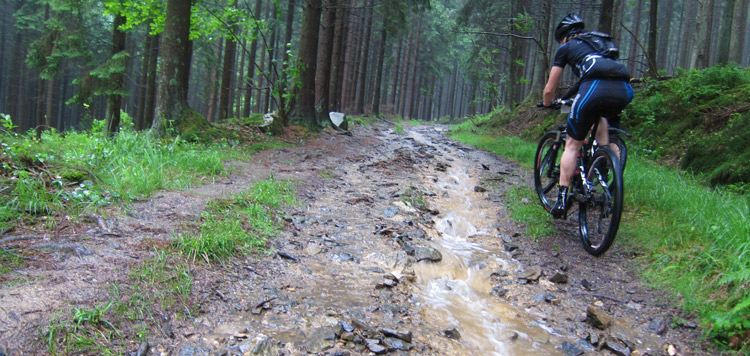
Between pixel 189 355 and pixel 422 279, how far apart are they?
6.81 feet

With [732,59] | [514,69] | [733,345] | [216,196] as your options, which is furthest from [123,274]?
[514,69]

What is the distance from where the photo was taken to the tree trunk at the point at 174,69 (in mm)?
8188

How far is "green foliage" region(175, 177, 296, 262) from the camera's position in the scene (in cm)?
328

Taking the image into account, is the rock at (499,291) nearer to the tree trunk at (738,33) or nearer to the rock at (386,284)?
the rock at (386,284)

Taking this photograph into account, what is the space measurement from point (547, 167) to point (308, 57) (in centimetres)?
811

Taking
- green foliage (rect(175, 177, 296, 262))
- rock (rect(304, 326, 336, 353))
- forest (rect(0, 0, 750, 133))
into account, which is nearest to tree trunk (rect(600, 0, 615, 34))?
forest (rect(0, 0, 750, 133))

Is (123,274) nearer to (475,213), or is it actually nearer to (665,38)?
(475,213)

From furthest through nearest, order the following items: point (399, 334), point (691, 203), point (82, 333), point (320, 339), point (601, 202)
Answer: point (691, 203)
point (601, 202)
point (399, 334)
point (320, 339)
point (82, 333)

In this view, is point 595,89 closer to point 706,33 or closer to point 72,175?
point 72,175

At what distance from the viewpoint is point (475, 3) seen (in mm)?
25344

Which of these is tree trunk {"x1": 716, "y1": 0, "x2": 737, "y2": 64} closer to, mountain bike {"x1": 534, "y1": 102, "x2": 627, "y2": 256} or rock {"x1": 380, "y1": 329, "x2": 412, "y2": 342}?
mountain bike {"x1": 534, "y1": 102, "x2": 627, "y2": 256}

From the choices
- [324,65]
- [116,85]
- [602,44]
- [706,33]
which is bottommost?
[602,44]

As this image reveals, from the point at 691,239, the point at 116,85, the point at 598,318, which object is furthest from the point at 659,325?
the point at 116,85

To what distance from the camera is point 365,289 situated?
324 centimetres
